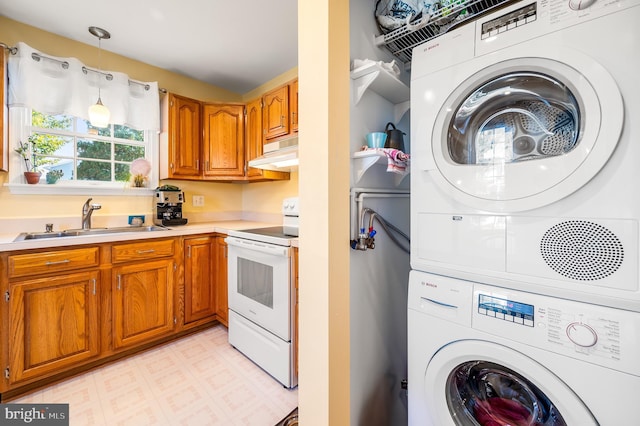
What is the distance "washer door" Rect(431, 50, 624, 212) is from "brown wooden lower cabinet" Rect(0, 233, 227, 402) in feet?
6.63

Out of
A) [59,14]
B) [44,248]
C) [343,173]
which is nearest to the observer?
[343,173]

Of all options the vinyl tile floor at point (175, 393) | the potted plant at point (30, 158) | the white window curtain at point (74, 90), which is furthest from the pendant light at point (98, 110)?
the vinyl tile floor at point (175, 393)

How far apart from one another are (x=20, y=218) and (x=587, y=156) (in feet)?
10.4

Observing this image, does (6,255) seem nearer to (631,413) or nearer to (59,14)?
(59,14)

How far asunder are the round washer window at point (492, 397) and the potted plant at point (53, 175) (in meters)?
2.92

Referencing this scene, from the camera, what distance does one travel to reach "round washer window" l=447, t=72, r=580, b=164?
0.74 meters

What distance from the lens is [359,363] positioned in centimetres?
111

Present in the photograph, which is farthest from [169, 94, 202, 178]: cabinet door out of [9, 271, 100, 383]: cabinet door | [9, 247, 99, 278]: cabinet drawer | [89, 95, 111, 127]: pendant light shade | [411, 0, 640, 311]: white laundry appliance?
[411, 0, 640, 311]: white laundry appliance

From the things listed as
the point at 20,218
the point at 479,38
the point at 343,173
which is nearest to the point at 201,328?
the point at 20,218

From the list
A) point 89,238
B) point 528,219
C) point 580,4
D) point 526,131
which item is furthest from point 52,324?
point 580,4

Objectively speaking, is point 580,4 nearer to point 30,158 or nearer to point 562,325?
point 562,325

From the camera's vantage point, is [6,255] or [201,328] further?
[201,328]

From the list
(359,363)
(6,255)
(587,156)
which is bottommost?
(359,363)

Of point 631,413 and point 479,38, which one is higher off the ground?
point 479,38
